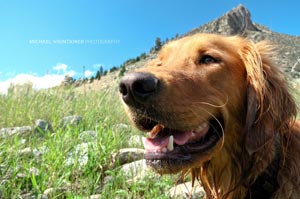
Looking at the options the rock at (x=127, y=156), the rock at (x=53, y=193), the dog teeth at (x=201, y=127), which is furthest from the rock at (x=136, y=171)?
the dog teeth at (x=201, y=127)

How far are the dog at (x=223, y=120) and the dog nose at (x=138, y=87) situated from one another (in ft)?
0.05

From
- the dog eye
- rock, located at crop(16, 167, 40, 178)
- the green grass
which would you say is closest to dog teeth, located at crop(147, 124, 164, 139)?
the dog eye

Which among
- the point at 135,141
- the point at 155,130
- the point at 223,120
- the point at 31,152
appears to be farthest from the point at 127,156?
the point at 223,120

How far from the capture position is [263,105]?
352cm

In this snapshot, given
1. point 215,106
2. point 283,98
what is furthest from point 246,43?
point 215,106

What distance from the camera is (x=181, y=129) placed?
324 centimetres

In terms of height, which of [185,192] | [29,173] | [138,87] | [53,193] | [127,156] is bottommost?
[185,192]

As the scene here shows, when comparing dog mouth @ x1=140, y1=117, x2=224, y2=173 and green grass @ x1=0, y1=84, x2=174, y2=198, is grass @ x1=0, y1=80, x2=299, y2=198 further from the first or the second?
dog mouth @ x1=140, y1=117, x2=224, y2=173

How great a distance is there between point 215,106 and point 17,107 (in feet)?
Result: 17.0

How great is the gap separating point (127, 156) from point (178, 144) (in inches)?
93.9

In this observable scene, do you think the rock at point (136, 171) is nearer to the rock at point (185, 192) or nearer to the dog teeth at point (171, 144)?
the rock at point (185, 192)

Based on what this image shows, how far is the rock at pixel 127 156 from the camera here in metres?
5.54

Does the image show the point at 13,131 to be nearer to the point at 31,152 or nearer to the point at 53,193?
the point at 31,152

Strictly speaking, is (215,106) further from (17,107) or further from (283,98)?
(17,107)
